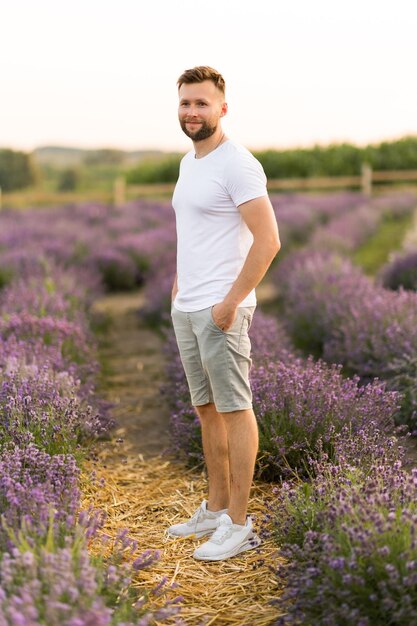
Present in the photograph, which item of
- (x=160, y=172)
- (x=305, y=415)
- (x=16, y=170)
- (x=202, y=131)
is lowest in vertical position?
(x=305, y=415)

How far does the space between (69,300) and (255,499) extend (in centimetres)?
394

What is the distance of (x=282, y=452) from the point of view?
3688 millimetres

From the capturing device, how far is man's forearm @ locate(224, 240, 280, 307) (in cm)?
292

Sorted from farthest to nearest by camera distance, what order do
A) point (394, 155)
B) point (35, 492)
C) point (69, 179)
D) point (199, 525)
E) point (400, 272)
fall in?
point (69, 179) < point (394, 155) < point (400, 272) < point (199, 525) < point (35, 492)

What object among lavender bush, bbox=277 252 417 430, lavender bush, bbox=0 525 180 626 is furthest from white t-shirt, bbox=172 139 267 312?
lavender bush, bbox=277 252 417 430

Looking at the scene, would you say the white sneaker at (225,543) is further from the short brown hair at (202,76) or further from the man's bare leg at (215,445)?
the short brown hair at (202,76)

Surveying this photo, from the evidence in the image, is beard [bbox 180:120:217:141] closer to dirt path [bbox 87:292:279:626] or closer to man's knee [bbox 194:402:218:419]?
man's knee [bbox 194:402:218:419]

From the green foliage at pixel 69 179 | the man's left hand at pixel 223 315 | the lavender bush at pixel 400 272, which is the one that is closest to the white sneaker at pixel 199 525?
the man's left hand at pixel 223 315

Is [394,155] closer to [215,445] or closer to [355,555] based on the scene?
[215,445]

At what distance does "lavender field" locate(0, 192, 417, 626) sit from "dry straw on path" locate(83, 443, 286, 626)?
97 mm

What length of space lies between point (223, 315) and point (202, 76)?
36.2 inches

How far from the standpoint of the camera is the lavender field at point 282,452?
2297mm

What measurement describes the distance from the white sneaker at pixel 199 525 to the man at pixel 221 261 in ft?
0.69

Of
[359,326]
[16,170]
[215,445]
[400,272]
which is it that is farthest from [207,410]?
[16,170]
